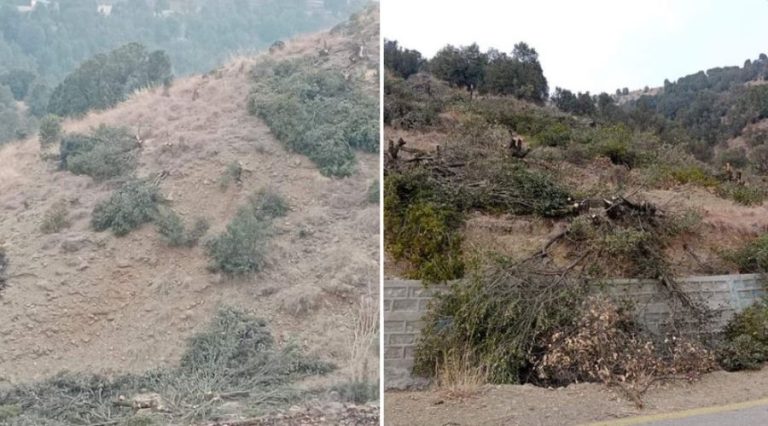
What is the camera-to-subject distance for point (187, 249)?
279 inches

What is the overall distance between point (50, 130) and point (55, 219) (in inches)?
29.2

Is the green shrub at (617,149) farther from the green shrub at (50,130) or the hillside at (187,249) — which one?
the green shrub at (50,130)

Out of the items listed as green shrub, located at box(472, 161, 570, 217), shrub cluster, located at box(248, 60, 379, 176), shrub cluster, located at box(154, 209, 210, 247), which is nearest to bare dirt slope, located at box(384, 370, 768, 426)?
green shrub, located at box(472, 161, 570, 217)

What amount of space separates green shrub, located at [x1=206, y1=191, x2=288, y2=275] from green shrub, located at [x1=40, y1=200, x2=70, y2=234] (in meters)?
1.15

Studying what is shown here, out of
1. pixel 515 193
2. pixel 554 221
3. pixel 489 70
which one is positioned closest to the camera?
pixel 554 221

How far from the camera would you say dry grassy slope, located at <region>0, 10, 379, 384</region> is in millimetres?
6555

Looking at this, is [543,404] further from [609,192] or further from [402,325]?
[609,192]

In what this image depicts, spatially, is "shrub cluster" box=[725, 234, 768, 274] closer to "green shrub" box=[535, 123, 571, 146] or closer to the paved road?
the paved road

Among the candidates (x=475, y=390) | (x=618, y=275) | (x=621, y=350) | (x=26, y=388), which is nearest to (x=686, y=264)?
(x=618, y=275)

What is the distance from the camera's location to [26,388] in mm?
6219

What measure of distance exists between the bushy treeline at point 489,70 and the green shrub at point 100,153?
3692mm

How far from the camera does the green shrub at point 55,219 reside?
267 inches

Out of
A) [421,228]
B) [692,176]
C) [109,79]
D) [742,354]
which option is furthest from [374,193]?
[692,176]

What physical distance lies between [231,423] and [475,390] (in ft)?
6.11
